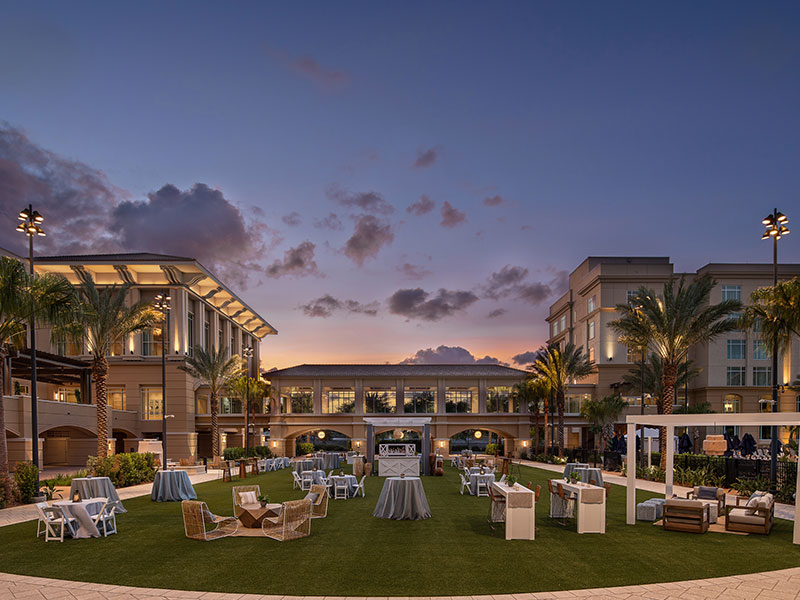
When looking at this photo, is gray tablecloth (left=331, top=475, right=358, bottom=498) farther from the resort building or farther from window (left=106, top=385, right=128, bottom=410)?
the resort building

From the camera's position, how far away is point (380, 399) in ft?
199

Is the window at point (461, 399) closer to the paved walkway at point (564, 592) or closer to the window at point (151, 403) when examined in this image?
the window at point (151, 403)

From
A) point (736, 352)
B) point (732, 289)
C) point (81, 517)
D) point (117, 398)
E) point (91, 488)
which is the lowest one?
point (117, 398)

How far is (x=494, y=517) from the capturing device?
14500mm

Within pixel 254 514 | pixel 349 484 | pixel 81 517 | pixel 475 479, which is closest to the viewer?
pixel 81 517

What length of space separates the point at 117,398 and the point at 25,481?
3479 cm

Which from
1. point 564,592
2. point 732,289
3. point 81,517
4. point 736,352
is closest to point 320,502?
point 81,517

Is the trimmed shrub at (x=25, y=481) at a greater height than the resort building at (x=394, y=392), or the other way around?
the trimmed shrub at (x=25, y=481)

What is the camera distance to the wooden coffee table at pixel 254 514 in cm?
1291

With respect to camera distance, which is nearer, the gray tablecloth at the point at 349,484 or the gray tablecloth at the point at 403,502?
the gray tablecloth at the point at 403,502

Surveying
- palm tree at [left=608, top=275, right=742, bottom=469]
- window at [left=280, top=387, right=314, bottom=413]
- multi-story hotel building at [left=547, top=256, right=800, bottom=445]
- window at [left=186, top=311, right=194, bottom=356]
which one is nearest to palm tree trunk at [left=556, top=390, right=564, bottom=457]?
multi-story hotel building at [left=547, top=256, right=800, bottom=445]

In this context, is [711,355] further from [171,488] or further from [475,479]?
[171,488]

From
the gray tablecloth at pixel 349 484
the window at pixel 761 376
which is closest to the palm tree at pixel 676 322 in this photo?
the gray tablecloth at pixel 349 484

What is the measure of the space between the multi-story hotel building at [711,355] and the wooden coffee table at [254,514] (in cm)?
4698
